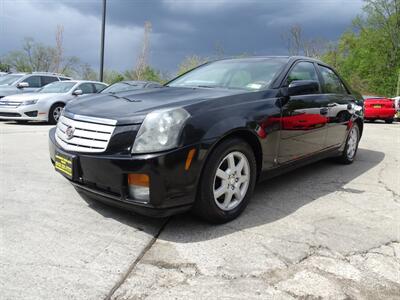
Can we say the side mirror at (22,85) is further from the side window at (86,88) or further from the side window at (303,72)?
the side window at (303,72)

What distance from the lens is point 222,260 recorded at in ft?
8.01

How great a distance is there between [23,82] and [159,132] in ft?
36.9

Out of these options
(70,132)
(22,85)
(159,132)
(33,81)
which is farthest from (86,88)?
(159,132)

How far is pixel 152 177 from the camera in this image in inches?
99.6

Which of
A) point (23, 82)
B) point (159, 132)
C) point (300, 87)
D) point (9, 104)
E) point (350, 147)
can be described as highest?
point (300, 87)

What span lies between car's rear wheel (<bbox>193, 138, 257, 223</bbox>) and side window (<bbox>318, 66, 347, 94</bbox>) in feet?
6.39

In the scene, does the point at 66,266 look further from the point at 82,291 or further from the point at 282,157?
the point at 282,157

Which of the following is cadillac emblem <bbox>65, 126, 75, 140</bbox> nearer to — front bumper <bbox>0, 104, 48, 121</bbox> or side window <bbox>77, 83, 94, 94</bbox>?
front bumper <bbox>0, 104, 48, 121</bbox>

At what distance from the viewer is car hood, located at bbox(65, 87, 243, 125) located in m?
2.74

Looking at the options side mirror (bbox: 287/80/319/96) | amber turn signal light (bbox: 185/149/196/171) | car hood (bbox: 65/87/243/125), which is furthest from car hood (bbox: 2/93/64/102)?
amber turn signal light (bbox: 185/149/196/171)

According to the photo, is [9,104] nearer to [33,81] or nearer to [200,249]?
[33,81]

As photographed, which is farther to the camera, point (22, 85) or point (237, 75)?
point (22, 85)

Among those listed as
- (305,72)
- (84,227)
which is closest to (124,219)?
(84,227)

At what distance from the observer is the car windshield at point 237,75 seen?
12.0ft
